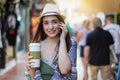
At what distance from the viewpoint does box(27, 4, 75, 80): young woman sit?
363cm

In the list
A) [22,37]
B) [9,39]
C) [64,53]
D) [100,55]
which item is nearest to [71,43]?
[64,53]

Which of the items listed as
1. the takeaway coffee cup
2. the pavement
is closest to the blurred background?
the pavement

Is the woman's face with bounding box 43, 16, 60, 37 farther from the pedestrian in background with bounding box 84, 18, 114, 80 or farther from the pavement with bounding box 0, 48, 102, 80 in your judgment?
the pavement with bounding box 0, 48, 102, 80

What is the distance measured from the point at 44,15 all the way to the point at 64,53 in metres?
0.43

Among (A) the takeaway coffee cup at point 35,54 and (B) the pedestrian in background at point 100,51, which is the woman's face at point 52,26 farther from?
(B) the pedestrian in background at point 100,51

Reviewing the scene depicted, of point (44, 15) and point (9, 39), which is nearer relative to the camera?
point (44, 15)

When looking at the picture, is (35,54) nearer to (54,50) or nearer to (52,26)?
(54,50)

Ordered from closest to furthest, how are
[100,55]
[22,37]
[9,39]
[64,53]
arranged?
[64,53] < [100,55] < [9,39] < [22,37]

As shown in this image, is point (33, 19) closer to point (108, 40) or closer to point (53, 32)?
point (108, 40)

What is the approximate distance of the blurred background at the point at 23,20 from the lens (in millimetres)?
12884

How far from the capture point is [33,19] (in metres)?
23.7

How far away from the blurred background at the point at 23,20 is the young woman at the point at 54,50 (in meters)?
1.77

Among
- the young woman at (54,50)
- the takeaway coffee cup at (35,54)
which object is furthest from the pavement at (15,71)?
the takeaway coffee cup at (35,54)

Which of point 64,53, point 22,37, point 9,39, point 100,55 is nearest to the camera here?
point 64,53
